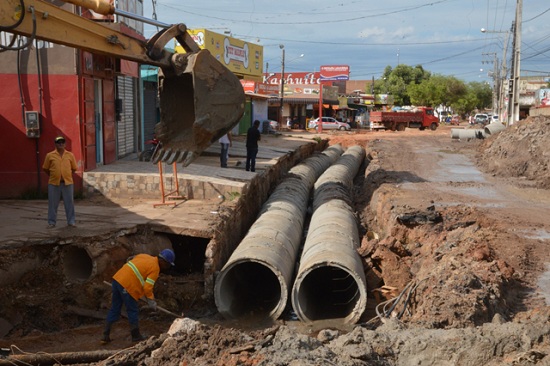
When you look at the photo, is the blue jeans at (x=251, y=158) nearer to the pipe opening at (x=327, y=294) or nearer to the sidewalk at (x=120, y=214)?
the sidewalk at (x=120, y=214)

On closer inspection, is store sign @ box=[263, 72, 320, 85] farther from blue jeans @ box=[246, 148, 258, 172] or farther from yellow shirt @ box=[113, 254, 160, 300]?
yellow shirt @ box=[113, 254, 160, 300]

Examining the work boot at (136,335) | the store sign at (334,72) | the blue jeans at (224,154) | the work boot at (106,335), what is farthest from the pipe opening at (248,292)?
the store sign at (334,72)

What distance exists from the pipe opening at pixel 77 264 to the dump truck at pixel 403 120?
4176 centimetres

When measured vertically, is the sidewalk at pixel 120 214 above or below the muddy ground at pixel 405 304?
above

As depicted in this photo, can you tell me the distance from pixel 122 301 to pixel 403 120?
45.5 metres

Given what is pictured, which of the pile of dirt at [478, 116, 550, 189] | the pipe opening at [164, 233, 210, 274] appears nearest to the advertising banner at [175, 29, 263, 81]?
the pile of dirt at [478, 116, 550, 189]

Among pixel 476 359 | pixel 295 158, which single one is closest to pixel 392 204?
pixel 476 359

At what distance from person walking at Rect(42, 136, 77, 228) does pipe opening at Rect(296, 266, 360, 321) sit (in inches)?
155

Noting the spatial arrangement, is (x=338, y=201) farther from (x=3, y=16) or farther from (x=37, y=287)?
(x=3, y=16)

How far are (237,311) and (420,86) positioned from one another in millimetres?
69881

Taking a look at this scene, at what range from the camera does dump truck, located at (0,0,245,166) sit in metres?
7.81

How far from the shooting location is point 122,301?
8102 millimetres

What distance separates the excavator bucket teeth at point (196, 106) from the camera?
814 cm

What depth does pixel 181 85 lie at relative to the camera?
8820mm
